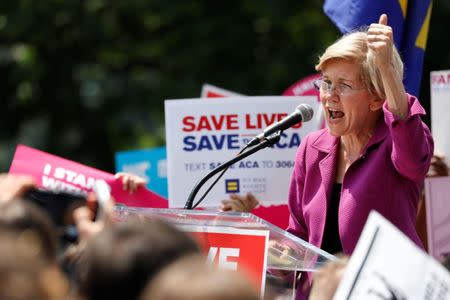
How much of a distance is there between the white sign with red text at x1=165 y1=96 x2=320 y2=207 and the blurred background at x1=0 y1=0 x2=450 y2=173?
545 cm

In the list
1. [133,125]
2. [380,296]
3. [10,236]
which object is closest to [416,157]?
[380,296]

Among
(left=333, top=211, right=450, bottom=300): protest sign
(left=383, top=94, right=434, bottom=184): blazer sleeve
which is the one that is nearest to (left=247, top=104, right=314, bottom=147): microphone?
(left=383, top=94, right=434, bottom=184): blazer sleeve

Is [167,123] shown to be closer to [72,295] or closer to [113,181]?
[113,181]

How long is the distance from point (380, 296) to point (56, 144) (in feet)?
29.9

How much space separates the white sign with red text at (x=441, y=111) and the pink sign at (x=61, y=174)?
1.47m

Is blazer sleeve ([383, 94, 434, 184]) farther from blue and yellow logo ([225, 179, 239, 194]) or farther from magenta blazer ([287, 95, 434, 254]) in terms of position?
blue and yellow logo ([225, 179, 239, 194])

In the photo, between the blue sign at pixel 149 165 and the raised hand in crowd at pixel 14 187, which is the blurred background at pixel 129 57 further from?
the raised hand in crowd at pixel 14 187

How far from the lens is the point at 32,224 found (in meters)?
2.66

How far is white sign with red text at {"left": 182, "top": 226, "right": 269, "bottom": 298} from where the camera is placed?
13.1ft

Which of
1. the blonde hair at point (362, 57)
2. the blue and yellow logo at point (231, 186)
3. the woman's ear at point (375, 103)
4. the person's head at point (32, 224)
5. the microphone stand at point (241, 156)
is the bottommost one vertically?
the person's head at point (32, 224)

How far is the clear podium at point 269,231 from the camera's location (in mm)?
4000

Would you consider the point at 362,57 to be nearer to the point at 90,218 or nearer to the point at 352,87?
the point at 352,87

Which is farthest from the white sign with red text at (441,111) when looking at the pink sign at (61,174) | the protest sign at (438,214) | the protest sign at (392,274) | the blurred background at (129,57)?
the blurred background at (129,57)

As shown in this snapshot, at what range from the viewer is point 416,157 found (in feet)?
14.3
